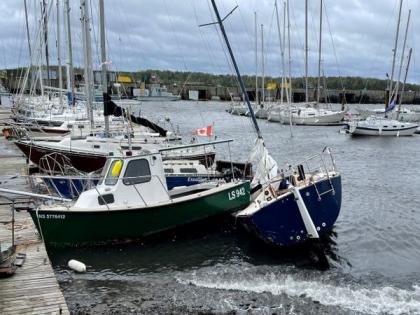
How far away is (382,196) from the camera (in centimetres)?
2458

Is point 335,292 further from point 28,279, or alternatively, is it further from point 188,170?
point 188,170

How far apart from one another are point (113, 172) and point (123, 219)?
1483 millimetres

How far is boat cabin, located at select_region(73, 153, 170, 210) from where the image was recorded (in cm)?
1530

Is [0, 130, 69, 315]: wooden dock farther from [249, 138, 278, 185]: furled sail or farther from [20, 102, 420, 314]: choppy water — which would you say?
[249, 138, 278, 185]: furled sail

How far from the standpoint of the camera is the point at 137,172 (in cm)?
1573

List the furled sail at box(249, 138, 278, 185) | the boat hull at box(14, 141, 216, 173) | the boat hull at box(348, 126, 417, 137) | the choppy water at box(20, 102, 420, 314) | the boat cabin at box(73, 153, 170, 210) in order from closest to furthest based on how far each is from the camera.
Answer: the choppy water at box(20, 102, 420, 314) < the boat cabin at box(73, 153, 170, 210) < the furled sail at box(249, 138, 278, 185) < the boat hull at box(14, 141, 216, 173) < the boat hull at box(348, 126, 417, 137)

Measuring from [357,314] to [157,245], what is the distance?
6.43 meters

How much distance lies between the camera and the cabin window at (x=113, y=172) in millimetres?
15566

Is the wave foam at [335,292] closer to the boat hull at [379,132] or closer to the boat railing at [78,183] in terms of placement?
the boat railing at [78,183]

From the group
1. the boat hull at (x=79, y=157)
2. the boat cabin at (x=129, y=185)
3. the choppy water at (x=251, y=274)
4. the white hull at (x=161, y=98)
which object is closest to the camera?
the choppy water at (x=251, y=274)

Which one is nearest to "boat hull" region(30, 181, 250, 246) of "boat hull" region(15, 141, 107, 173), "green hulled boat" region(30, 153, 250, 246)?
"green hulled boat" region(30, 153, 250, 246)

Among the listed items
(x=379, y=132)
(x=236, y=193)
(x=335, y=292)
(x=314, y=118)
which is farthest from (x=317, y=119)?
(x=335, y=292)

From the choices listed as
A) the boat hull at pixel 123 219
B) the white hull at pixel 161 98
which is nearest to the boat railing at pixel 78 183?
the boat hull at pixel 123 219

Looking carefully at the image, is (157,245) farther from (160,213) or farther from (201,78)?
(201,78)
